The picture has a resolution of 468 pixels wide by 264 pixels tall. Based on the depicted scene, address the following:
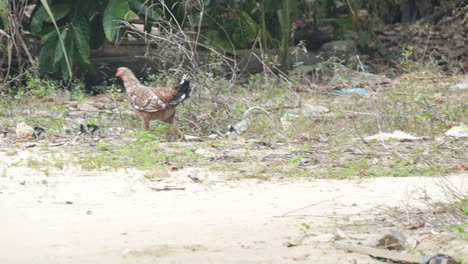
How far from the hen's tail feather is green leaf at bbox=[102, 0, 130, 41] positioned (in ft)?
7.99

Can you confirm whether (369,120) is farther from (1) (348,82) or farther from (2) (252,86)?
(1) (348,82)

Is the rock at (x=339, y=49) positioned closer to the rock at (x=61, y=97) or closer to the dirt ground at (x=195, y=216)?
the rock at (x=61, y=97)

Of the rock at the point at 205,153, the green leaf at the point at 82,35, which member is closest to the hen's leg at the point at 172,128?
the rock at the point at 205,153

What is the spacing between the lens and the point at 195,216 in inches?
190

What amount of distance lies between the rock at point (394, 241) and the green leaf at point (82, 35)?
21.3 ft

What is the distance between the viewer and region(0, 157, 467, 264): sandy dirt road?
4191 mm

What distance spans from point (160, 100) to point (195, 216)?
2891mm

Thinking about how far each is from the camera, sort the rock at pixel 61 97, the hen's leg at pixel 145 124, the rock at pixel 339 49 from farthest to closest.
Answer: the rock at pixel 339 49
the rock at pixel 61 97
the hen's leg at pixel 145 124

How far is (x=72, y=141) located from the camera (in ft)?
24.0

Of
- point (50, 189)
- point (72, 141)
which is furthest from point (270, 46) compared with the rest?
point (50, 189)

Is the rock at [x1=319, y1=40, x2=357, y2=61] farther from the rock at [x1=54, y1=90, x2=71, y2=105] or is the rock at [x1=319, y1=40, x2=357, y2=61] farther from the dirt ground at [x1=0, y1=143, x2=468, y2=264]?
the dirt ground at [x1=0, y1=143, x2=468, y2=264]

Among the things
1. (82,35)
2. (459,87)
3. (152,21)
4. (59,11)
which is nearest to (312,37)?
(459,87)

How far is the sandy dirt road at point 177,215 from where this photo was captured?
4.19 m

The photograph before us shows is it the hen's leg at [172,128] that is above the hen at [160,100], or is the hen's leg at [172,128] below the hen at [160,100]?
below
